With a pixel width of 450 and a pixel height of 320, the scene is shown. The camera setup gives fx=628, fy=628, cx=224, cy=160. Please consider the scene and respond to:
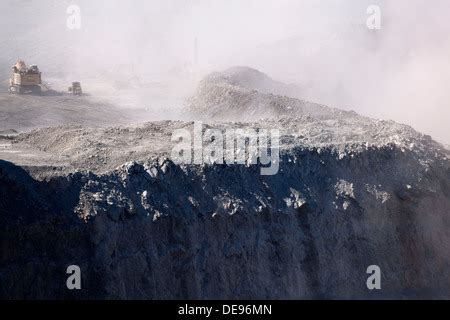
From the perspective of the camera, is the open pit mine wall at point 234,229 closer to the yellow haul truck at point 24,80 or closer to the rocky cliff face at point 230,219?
the rocky cliff face at point 230,219

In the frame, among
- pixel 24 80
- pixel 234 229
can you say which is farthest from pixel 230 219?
pixel 24 80

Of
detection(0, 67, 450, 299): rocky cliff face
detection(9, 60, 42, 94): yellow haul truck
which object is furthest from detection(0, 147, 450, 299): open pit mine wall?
detection(9, 60, 42, 94): yellow haul truck

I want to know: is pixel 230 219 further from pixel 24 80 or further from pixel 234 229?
pixel 24 80

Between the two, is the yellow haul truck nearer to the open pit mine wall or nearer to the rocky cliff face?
the rocky cliff face

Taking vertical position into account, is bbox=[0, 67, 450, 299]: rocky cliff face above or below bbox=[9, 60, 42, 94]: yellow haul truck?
below

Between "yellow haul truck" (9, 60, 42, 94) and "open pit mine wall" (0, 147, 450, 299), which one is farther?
"yellow haul truck" (9, 60, 42, 94)

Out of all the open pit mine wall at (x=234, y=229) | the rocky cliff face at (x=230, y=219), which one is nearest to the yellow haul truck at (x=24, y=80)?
the rocky cliff face at (x=230, y=219)
